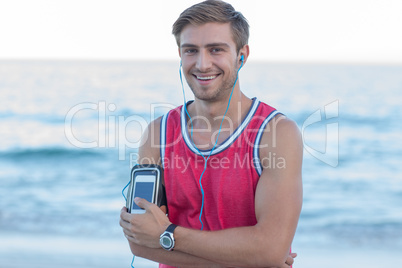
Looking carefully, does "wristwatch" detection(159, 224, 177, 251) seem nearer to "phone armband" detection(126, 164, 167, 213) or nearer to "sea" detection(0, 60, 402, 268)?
"phone armband" detection(126, 164, 167, 213)

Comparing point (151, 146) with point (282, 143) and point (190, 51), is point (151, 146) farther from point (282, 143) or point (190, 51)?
point (282, 143)

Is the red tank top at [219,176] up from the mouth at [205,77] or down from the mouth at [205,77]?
down

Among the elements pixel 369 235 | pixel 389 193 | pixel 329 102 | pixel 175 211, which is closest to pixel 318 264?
Answer: pixel 369 235

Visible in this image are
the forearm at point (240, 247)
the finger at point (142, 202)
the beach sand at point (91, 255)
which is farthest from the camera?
the beach sand at point (91, 255)

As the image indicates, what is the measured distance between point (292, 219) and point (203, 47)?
776 mm

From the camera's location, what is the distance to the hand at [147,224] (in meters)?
1.90

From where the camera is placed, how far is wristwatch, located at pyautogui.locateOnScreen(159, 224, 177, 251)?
1.86 m

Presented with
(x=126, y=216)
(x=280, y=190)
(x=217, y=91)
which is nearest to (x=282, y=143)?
(x=280, y=190)

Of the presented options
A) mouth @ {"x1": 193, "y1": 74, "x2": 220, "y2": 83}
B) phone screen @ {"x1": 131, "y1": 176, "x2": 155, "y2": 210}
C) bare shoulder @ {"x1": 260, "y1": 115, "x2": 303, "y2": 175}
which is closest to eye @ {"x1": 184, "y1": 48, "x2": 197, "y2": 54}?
mouth @ {"x1": 193, "y1": 74, "x2": 220, "y2": 83}

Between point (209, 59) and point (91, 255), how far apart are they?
10.7 feet

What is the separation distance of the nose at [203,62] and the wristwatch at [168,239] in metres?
0.64

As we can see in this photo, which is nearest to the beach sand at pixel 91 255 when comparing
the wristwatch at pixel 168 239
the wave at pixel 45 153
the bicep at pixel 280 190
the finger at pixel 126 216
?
the finger at pixel 126 216

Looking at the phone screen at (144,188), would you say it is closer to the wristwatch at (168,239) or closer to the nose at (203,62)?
the wristwatch at (168,239)

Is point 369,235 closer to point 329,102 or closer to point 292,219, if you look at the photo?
point 292,219
